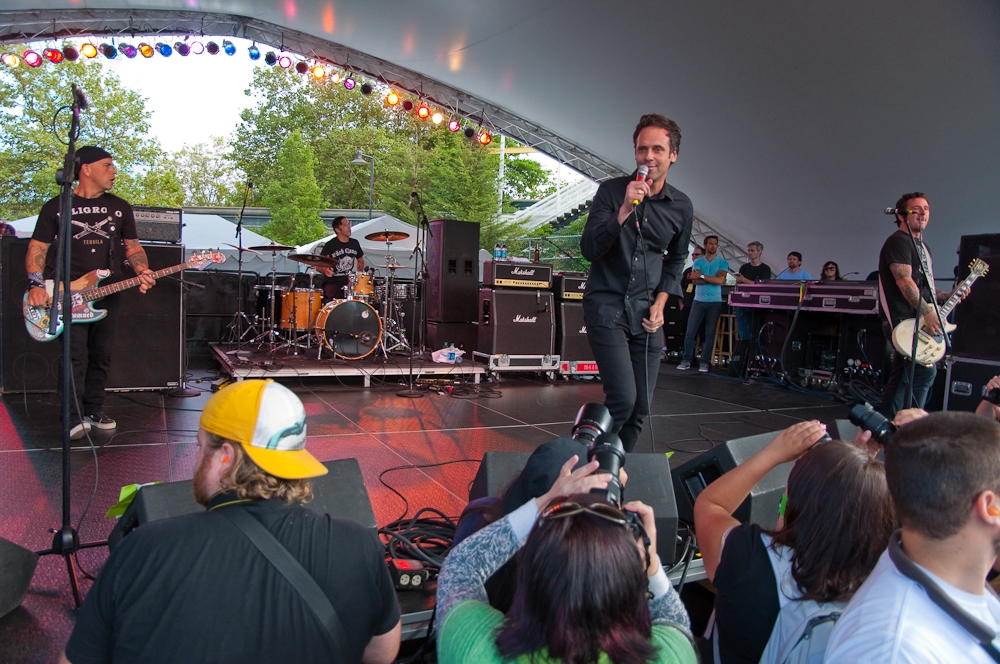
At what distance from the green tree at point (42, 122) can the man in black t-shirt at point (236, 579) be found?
26820mm

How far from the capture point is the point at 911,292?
469 cm

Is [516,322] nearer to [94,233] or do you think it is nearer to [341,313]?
[341,313]

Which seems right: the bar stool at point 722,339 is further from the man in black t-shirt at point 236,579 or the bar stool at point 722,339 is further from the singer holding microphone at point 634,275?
the man in black t-shirt at point 236,579

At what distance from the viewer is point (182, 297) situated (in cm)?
657

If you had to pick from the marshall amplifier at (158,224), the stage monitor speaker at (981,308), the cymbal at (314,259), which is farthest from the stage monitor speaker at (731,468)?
the cymbal at (314,259)

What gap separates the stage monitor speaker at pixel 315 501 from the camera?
6.57ft

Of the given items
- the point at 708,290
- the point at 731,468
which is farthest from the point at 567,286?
the point at 731,468

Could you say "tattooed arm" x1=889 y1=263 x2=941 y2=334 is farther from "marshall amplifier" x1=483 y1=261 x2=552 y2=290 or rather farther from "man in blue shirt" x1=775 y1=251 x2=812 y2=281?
"man in blue shirt" x1=775 y1=251 x2=812 y2=281

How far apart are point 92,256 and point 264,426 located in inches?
161

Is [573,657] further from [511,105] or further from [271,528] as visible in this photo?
[511,105]

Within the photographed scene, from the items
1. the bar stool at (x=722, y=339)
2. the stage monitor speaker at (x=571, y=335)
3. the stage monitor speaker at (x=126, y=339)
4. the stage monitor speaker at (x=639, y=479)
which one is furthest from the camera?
the bar stool at (x=722, y=339)

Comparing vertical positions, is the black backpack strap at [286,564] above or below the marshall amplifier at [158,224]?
below

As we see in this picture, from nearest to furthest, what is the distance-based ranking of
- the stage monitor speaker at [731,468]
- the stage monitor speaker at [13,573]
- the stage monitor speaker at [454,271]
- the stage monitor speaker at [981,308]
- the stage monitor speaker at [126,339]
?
1. the stage monitor speaker at [13,573]
2. the stage monitor speaker at [731,468]
3. the stage monitor speaker at [981,308]
4. the stage monitor speaker at [126,339]
5. the stage monitor speaker at [454,271]

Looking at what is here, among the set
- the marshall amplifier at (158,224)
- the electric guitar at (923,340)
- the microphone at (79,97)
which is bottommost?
the electric guitar at (923,340)
